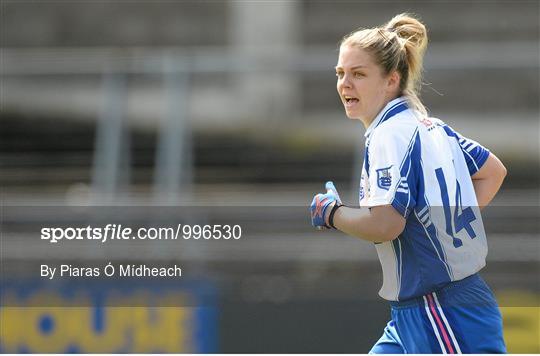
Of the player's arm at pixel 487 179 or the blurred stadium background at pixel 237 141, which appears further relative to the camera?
the blurred stadium background at pixel 237 141

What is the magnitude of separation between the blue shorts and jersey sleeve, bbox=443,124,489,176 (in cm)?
38

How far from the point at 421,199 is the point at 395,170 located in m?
0.13

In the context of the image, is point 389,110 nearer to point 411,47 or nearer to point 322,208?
point 411,47

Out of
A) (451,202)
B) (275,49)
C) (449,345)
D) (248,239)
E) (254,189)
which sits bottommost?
(449,345)

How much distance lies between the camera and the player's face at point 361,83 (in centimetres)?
347

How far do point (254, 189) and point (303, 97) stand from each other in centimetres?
169

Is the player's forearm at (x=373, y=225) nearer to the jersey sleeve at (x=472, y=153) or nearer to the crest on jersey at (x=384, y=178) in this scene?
the crest on jersey at (x=384, y=178)

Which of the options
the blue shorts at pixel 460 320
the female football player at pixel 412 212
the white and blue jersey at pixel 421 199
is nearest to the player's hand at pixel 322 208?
the female football player at pixel 412 212

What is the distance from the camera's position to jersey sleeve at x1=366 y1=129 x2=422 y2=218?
3.28 meters

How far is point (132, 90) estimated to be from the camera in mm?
7594

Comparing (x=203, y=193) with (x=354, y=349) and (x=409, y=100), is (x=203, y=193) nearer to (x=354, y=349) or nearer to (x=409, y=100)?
(x=354, y=349)

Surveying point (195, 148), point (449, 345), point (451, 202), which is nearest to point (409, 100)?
point (451, 202)

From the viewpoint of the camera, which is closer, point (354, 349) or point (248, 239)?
point (354, 349)

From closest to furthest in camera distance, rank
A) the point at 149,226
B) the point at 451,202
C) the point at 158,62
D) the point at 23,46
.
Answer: the point at 451,202
the point at 149,226
the point at 158,62
the point at 23,46
